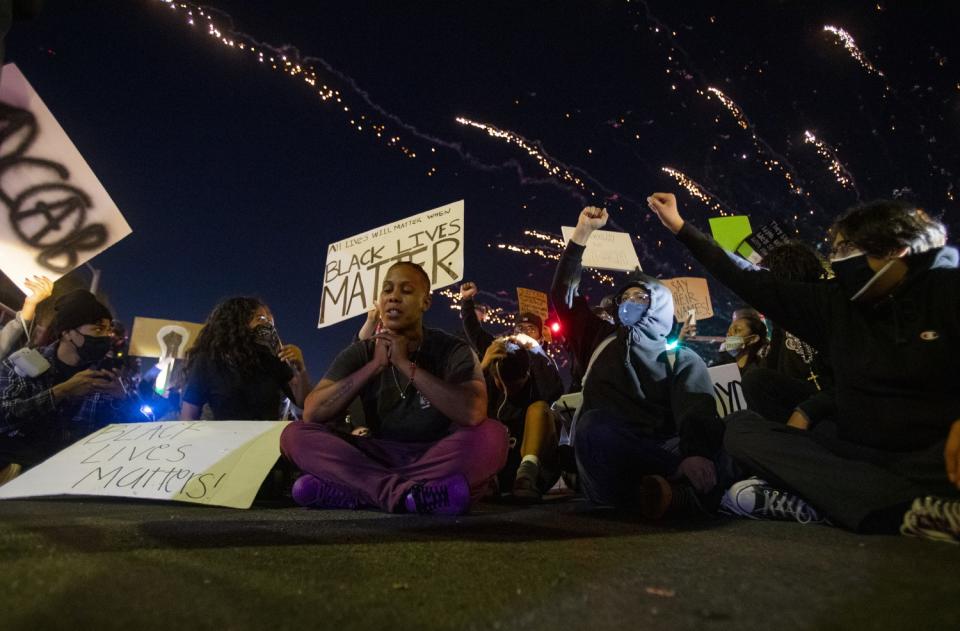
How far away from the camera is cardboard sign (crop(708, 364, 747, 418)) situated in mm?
4852

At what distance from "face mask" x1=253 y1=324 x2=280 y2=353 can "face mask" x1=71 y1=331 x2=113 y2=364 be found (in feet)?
3.54

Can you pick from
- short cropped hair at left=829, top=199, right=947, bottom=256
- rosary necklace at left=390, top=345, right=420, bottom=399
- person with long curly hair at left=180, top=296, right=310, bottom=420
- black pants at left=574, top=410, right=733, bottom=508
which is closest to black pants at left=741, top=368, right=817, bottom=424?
black pants at left=574, top=410, right=733, bottom=508

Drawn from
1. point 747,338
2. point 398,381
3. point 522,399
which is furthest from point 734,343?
point 398,381

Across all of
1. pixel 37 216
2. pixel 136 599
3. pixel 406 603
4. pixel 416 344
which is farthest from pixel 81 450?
pixel 406 603

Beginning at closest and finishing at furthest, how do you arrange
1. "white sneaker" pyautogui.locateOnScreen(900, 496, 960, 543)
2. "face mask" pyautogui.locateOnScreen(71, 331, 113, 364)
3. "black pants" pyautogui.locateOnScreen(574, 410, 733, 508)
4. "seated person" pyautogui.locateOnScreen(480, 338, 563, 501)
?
"white sneaker" pyautogui.locateOnScreen(900, 496, 960, 543), "black pants" pyautogui.locateOnScreen(574, 410, 733, 508), "seated person" pyautogui.locateOnScreen(480, 338, 563, 501), "face mask" pyautogui.locateOnScreen(71, 331, 113, 364)

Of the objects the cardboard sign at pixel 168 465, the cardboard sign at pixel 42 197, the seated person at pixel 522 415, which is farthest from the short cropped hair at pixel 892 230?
the cardboard sign at pixel 42 197

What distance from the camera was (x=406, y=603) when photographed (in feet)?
3.76

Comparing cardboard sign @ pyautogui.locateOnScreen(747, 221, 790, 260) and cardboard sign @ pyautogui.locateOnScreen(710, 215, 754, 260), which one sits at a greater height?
cardboard sign @ pyautogui.locateOnScreen(710, 215, 754, 260)

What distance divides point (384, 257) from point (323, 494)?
3412 mm

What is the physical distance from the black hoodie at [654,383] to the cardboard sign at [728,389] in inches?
63.6

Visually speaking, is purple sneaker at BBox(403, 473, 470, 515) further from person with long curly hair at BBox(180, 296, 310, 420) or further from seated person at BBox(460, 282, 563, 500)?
person with long curly hair at BBox(180, 296, 310, 420)

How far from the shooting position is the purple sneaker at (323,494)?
3016 mm

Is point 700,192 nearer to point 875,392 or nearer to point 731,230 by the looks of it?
point 731,230

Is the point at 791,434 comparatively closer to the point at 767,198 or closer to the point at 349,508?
the point at 349,508
